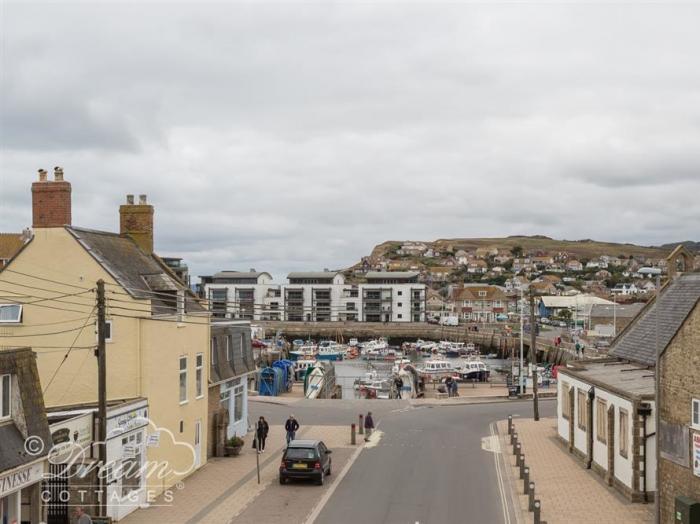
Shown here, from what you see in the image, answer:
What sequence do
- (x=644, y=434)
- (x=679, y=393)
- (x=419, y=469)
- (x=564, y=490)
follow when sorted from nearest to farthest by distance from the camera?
(x=679, y=393), (x=644, y=434), (x=564, y=490), (x=419, y=469)

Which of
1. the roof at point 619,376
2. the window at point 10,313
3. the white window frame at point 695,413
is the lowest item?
the roof at point 619,376

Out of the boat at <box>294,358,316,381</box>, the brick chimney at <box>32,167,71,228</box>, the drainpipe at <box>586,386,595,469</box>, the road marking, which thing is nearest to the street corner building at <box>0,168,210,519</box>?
the brick chimney at <box>32,167,71,228</box>

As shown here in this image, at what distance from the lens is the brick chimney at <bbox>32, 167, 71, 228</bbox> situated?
26.6m

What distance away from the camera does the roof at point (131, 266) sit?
2656 centimetres

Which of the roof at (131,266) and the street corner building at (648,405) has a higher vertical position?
the roof at (131,266)

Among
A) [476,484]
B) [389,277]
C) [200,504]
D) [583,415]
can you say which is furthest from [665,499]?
[389,277]

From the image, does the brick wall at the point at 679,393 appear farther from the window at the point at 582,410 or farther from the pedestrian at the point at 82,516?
the pedestrian at the point at 82,516

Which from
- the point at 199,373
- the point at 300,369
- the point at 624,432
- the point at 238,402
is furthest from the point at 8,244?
the point at 624,432

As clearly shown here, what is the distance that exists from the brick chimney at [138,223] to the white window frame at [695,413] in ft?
67.9

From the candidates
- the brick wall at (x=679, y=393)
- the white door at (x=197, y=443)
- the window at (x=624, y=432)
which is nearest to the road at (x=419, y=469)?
the window at (x=624, y=432)

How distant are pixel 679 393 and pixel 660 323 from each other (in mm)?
9210

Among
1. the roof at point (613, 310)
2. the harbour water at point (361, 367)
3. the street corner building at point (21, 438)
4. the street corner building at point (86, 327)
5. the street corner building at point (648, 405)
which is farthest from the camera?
the roof at point (613, 310)

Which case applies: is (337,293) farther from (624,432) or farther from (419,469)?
(624,432)

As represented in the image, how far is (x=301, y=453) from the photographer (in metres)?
29.0
